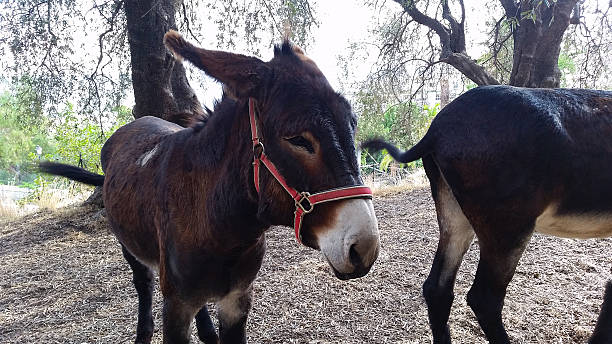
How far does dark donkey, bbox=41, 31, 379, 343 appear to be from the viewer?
1.27 m

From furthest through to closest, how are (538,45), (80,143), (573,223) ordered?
(80,143)
(538,45)
(573,223)

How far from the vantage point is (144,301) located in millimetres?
2854

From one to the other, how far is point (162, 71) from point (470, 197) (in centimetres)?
490

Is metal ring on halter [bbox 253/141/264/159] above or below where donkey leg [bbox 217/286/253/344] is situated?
above

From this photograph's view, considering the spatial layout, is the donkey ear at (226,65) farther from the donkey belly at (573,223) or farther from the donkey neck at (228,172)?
the donkey belly at (573,223)

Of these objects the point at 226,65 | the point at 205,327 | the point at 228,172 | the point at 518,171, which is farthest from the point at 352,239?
the point at 205,327

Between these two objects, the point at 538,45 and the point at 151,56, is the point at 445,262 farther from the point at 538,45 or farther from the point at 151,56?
the point at 538,45

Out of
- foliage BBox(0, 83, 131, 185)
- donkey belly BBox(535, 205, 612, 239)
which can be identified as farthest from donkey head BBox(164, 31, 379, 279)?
foliage BBox(0, 83, 131, 185)

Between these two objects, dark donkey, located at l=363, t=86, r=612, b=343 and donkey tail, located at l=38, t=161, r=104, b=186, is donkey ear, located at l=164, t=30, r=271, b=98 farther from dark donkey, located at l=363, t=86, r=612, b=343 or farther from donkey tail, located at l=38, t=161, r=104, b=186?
donkey tail, located at l=38, t=161, r=104, b=186

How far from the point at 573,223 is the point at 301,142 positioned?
6.55ft

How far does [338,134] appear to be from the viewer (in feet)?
4.29

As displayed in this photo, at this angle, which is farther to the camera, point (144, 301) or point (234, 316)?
point (144, 301)

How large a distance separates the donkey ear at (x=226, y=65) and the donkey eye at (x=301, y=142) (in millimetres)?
287

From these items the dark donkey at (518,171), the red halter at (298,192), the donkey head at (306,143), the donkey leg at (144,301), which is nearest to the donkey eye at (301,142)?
the donkey head at (306,143)
